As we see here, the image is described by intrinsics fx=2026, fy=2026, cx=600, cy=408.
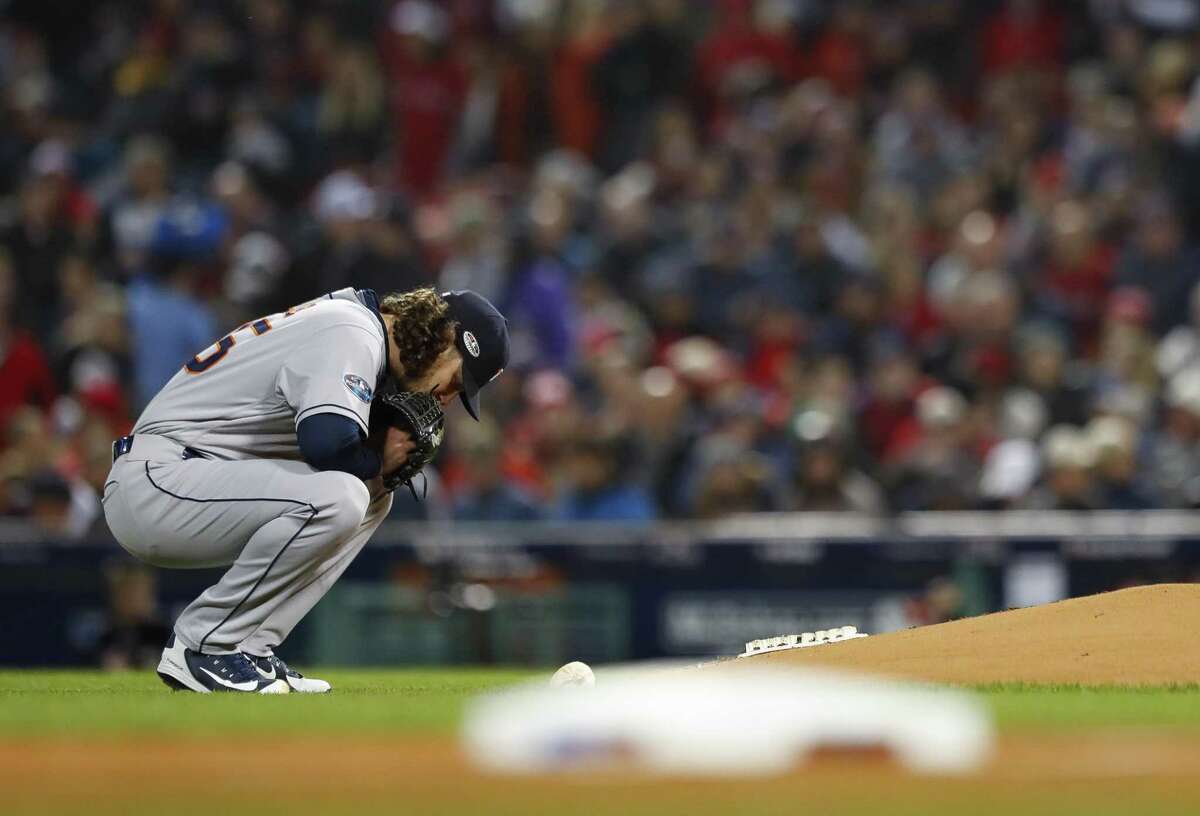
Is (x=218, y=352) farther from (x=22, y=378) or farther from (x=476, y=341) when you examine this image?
(x=22, y=378)

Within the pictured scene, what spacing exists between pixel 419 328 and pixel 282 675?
1.36 meters

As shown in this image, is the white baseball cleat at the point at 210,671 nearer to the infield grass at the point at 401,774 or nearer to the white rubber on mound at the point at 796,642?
the infield grass at the point at 401,774

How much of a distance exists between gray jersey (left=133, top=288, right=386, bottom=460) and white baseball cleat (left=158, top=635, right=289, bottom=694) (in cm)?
72

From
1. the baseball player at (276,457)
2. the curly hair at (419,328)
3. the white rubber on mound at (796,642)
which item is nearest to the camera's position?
the baseball player at (276,457)

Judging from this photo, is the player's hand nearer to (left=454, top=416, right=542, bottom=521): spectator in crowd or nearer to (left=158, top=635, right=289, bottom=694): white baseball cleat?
(left=158, top=635, right=289, bottom=694): white baseball cleat

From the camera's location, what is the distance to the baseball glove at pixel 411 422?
7109 mm

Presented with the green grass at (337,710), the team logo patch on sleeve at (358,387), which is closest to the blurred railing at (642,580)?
the green grass at (337,710)

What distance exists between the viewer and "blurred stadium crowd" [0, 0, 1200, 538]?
41.4 ft

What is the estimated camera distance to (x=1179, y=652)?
726cm

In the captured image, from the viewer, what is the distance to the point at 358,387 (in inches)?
265

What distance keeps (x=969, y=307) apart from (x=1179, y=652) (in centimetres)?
651

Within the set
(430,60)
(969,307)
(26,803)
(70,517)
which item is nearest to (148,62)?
(430,60)

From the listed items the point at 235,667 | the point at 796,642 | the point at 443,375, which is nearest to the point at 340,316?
the point at 443,375

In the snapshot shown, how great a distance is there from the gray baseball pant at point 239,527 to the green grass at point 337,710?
303 mm
